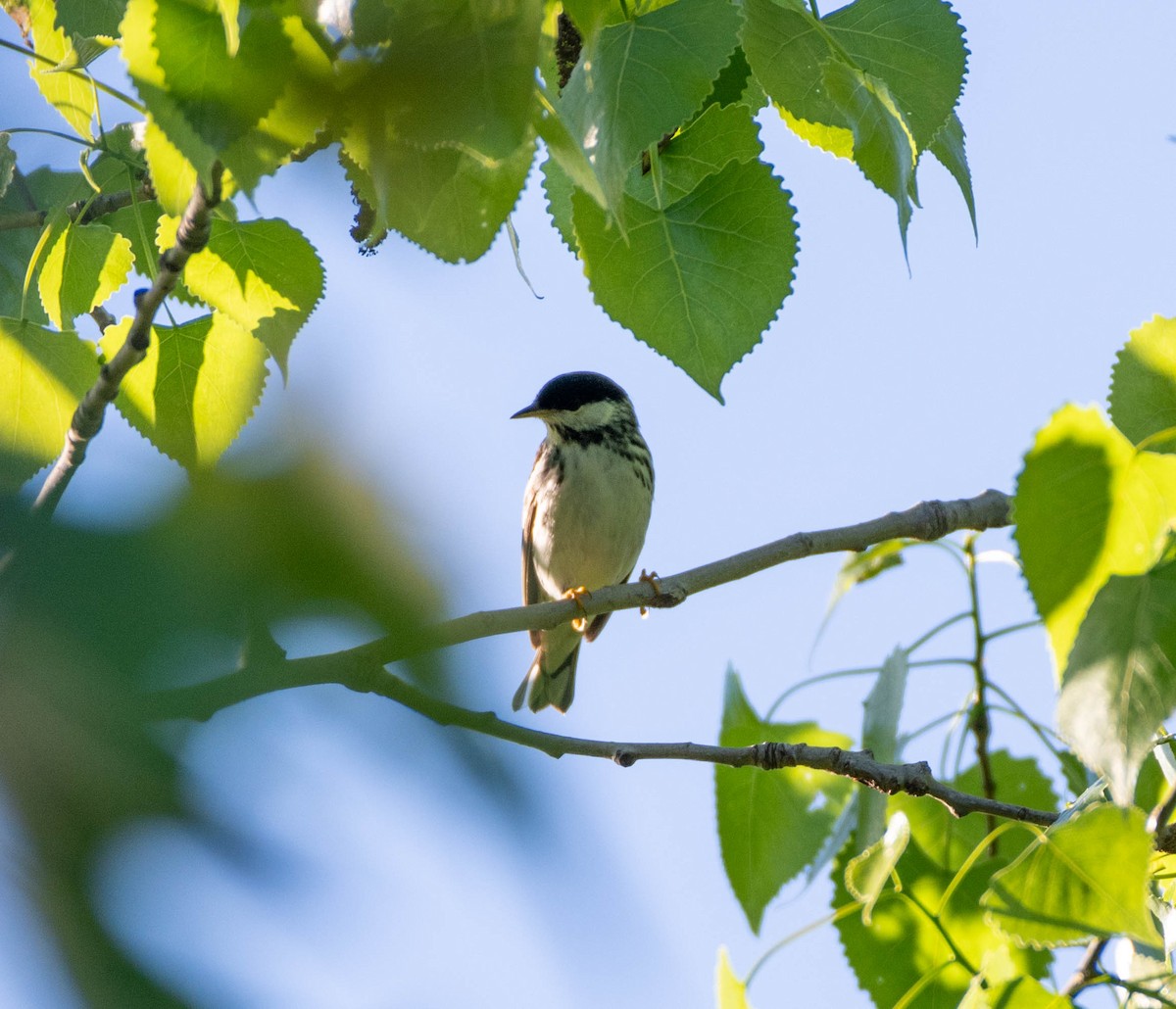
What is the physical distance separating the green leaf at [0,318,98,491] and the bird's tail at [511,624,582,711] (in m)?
4.90

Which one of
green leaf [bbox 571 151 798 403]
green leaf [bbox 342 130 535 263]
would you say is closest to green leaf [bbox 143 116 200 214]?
green leaf [bbox 342 130 535 263]

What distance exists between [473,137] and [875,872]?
1.64 metres

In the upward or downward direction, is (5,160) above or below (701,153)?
below

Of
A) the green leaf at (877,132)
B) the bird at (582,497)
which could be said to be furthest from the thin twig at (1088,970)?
the bird at (582,497)

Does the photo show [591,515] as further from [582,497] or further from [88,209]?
[88,209]

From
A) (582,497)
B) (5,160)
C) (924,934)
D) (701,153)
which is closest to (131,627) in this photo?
(5,160)

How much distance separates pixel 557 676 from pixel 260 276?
206 inches

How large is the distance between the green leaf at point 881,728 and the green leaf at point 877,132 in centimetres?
131

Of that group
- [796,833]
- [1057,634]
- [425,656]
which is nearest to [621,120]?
[425,656]

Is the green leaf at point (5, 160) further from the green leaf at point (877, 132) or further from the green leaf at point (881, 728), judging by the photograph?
the green leaf at point (881, 728)

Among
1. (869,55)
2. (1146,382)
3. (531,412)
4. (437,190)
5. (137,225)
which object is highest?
(531,412)

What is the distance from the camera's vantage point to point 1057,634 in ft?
5.84

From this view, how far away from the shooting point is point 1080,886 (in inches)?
75.8

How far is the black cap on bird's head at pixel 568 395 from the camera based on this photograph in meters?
6.55
